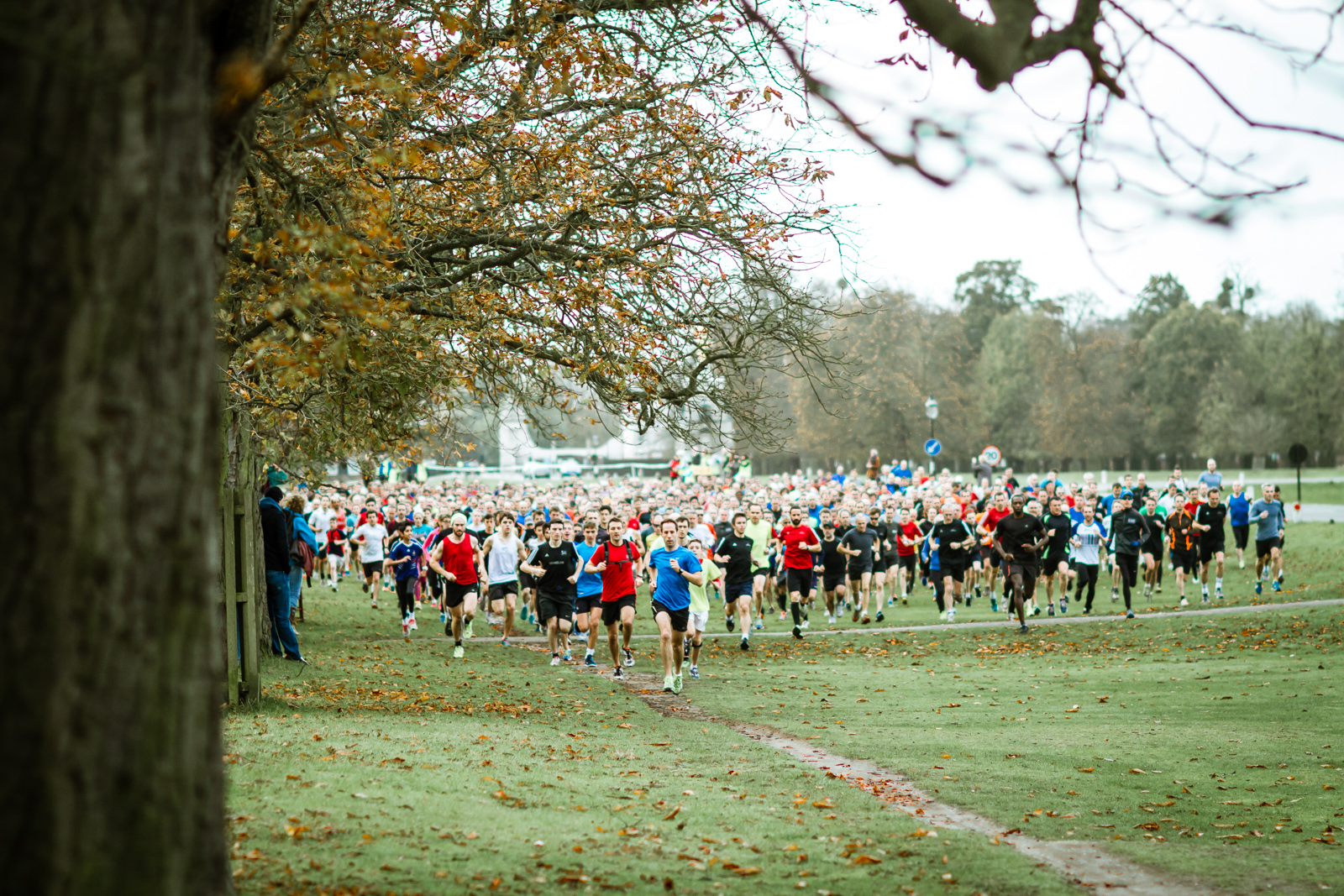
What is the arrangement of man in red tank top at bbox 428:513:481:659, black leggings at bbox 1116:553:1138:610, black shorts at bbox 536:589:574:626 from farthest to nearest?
black leggings at bbox 1116:553:1138:610 < man in red tank top at bbox 428:513:481:659 < black shorts at bbox 536:589:574:626

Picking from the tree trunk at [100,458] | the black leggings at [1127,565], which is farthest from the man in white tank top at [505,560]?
the tree trunk at [100,458]

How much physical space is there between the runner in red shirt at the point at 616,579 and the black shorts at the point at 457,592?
8.30 feet

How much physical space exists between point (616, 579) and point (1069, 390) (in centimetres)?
6329

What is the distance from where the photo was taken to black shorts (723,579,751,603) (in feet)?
63.7

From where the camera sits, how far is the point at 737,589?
19609 mm

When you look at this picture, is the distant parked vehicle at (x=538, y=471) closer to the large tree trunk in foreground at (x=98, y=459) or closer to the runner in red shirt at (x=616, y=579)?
the runner in red shirt at (x=616, y=579)

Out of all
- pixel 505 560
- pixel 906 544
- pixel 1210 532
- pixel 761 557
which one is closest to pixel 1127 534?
pixel 1210 532

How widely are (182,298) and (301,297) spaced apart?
297 centimetres

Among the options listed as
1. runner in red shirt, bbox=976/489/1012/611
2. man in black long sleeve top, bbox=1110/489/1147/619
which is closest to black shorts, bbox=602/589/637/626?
runner in red shirt, bbox=976/489/1012/611

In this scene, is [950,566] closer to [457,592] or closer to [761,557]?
[761,557]

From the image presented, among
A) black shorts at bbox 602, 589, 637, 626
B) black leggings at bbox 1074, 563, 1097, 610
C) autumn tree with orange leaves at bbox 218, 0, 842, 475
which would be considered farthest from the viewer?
black leggings at bbox 1074, 563, 1097, 610

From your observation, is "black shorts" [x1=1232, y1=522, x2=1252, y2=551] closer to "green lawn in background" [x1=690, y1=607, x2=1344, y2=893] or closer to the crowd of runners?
the crowd of runners

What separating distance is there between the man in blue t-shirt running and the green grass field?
2.42ft

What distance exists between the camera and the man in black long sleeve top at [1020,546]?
1919 centimetres
